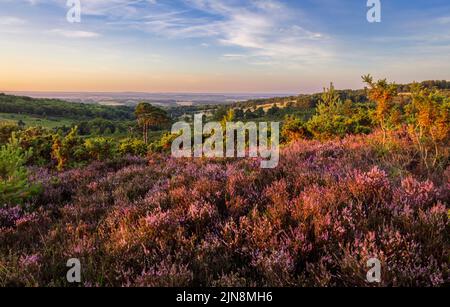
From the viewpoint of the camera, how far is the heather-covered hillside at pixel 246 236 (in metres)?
2.88

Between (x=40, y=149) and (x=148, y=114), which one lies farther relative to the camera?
(x=148, y=114)

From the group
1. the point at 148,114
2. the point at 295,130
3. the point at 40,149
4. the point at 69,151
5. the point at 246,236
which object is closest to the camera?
the point at 246,236

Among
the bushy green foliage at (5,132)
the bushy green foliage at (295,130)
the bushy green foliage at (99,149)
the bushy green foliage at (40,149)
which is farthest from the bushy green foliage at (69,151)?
the bushy green foliage at (5,132)

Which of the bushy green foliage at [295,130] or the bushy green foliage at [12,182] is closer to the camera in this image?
the bushy green foliage at [12,182]

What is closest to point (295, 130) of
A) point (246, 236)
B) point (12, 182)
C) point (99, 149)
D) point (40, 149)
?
point (99, 149)

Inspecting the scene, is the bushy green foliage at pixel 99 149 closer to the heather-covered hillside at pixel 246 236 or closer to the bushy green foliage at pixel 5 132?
the heather-covered hillside at pixel 246 236

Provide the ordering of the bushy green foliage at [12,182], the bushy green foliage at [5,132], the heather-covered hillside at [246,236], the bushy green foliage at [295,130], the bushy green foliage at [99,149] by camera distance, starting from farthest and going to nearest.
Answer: the bushy green foliage at [5,132] < the bushy green foliage at [295,130] < the bushy green foliage at [99,149] < the bushy green foliage at [12,182] < the heather-covered hillside at [246,236]

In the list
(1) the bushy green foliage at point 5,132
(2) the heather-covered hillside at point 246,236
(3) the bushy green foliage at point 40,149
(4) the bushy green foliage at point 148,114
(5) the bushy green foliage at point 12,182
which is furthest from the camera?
(4) the bushy green foliage at point 148,114

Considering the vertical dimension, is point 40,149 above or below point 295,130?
below

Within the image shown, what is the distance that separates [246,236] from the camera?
3594mm

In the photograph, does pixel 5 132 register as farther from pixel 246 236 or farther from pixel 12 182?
pixel 246 236
